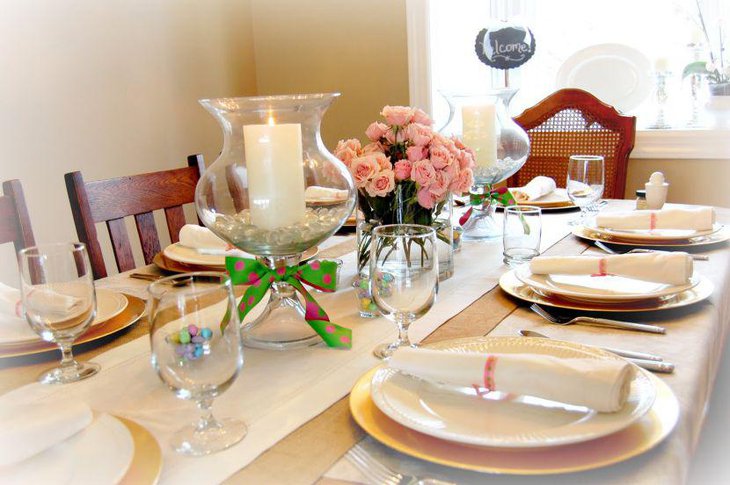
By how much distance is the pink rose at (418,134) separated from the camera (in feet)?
3.96

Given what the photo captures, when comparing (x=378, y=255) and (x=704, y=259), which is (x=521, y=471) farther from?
(x=704, y=259)

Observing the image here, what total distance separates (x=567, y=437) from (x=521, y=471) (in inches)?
2.1

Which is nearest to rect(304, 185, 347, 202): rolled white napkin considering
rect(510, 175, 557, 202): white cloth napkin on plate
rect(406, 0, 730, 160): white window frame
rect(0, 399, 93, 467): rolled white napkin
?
rect(0, 399, 93, 467): rolled white napkin

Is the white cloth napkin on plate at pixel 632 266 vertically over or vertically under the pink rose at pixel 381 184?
under

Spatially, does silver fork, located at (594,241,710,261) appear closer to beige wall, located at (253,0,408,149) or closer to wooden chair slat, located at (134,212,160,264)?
wooden chair slat, located at (134,212,160,264)

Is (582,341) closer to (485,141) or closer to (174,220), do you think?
(485,141)

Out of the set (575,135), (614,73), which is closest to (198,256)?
(575,135)

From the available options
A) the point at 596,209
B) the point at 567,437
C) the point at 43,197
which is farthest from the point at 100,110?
the point at 567,437

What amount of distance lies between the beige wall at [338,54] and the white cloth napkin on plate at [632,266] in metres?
2.14

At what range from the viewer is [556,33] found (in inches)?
120

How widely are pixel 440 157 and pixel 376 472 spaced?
26.1 inches

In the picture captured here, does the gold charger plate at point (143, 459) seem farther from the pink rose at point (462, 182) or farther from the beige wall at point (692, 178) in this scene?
the beige wall at point (692, 178)

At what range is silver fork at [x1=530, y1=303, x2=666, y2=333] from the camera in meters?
0.97

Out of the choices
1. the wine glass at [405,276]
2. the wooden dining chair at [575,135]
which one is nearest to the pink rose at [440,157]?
the wine glass at [405,276]
